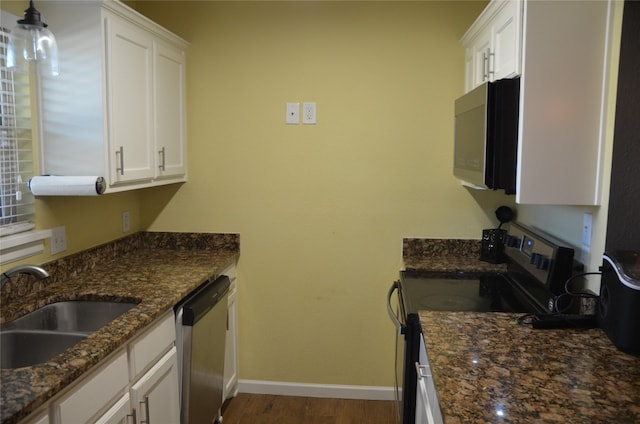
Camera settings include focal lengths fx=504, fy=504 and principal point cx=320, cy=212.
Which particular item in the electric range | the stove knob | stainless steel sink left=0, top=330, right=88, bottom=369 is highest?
the stove knob

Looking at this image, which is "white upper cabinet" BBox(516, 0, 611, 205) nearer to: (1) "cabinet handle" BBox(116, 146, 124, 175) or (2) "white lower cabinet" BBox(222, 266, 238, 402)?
(1) "cabinet handle" BBox(116, 146, 124, 175)

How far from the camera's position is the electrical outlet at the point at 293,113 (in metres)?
2.80

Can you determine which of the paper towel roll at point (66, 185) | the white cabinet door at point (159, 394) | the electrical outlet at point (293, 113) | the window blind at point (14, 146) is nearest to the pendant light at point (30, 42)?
the window blind at point (14, 146)

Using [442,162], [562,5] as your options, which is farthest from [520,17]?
[442,162]

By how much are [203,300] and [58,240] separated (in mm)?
675

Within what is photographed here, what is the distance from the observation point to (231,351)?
281cm

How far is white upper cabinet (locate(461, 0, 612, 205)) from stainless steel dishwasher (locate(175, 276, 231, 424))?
1358 mm

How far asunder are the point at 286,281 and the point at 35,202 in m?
1.38

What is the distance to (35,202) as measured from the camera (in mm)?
2037

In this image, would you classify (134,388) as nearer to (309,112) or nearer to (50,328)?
(50,328)

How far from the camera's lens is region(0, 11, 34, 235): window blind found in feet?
6.23

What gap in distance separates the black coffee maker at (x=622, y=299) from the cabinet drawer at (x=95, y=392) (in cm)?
151

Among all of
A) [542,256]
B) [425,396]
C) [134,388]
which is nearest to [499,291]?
[542,256]

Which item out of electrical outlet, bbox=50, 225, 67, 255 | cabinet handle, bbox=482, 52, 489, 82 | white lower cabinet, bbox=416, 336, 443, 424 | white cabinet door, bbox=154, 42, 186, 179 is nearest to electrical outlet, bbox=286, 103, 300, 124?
white cabinet door, bbox=154, 42, 186, 179
